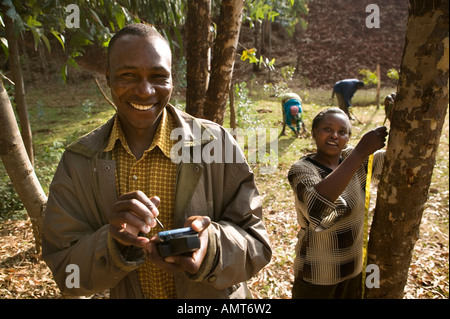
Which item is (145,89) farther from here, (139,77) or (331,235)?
(331,235)

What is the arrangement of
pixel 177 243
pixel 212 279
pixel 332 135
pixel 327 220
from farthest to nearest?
pixel 332 135, pixel 327 220, pixel 212 279, pixel 177 243

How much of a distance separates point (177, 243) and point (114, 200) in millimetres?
461

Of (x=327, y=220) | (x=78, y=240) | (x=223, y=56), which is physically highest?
(x=223, y=56)

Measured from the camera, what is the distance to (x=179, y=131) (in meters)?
1.56

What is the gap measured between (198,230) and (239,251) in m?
0.26

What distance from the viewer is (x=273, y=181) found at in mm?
5848

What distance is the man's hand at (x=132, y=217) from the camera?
1.20m

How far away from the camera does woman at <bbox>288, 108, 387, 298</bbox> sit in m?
1.85

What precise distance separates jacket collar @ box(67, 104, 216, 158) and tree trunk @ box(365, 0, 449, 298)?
864 mm

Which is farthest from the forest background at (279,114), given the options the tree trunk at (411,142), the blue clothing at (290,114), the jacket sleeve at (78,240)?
the jacket sleeve at (78,240)

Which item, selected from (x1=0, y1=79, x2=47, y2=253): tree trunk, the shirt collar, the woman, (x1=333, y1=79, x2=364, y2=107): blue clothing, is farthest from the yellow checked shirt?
(x1=333, y1=79, x2=364, y2=107): blue clothing

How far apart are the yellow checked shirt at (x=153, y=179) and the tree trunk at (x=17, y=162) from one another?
116cm

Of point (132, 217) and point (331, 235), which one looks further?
point (331, 235)

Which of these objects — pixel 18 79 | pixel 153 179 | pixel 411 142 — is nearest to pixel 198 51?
pixel 18 79
